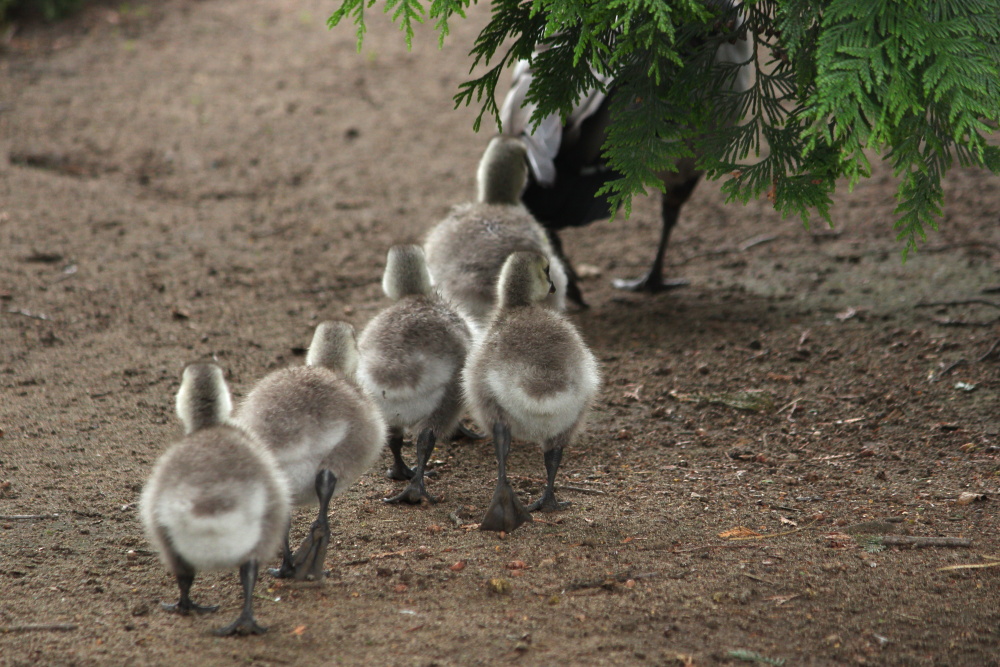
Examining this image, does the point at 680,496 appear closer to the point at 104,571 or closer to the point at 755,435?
the point at 755,435

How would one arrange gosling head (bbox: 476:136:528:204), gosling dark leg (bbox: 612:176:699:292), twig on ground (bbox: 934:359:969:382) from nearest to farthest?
twig on ground (bbox: 934:359:969:382) → gosling head (bbox: 476:136:528:204) → gosling dark leg (bbox: 612:176:699:292)

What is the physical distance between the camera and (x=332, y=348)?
4.39m

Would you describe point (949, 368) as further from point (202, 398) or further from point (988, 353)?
point (202, 398)

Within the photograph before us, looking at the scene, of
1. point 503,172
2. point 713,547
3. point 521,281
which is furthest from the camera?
point 503,172

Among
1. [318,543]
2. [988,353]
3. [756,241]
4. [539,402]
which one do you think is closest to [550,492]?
[539,402]

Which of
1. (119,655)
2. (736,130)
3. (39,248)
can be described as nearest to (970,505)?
(736,130)

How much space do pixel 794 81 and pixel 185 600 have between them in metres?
3.23

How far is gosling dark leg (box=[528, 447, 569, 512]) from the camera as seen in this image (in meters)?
4.48

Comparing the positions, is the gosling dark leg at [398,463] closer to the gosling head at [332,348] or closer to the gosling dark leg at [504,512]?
the gosling head at [332,348]

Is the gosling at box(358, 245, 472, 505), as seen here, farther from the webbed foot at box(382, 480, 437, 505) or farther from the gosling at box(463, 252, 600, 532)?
the gosling at box(463, 252, 600, 532)

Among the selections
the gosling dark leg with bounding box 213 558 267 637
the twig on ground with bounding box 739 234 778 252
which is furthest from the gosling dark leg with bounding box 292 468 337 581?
the twig on ground with bounding box 739 234 778 252

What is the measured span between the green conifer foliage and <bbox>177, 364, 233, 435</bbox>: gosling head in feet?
4.65

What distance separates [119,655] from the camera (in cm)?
327

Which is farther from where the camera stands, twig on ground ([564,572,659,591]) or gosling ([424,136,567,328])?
gosling ([424,136,567,328])
